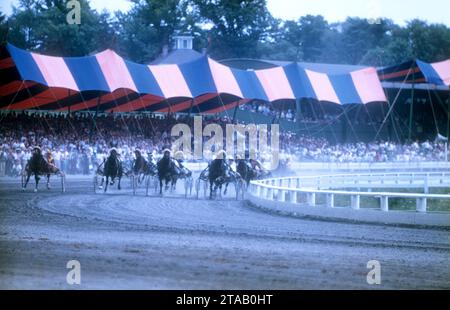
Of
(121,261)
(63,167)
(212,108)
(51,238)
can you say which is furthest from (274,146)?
(121,261)

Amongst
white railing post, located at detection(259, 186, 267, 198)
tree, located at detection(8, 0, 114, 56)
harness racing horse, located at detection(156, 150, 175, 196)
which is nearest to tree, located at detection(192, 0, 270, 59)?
tree, located at detection(8, 0, 114, 56)

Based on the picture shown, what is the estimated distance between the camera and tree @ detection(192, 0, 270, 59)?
36.3ft

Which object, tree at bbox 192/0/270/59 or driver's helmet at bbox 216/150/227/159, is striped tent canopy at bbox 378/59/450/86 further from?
driver's helmet at bbox 216/150/227/159

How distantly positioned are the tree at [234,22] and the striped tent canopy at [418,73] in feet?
8.73

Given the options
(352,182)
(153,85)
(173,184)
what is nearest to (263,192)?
(173,184)

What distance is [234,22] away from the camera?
11.8m

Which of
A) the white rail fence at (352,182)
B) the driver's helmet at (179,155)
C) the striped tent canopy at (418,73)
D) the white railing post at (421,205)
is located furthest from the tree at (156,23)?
the white railing post at (421,205)

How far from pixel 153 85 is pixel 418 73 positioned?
36.0ft

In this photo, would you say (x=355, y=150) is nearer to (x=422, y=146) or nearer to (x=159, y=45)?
(x=422, y=146)

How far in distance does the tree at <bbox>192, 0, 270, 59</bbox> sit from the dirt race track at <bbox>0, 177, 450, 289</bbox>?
3.48 meters

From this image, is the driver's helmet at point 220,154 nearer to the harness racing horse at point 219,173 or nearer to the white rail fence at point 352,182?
the harness racing horse at point 219,173

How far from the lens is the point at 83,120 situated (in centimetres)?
2230

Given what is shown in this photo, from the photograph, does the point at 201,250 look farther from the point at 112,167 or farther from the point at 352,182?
the point at 352,182

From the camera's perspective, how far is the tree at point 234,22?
11062 millimetres
